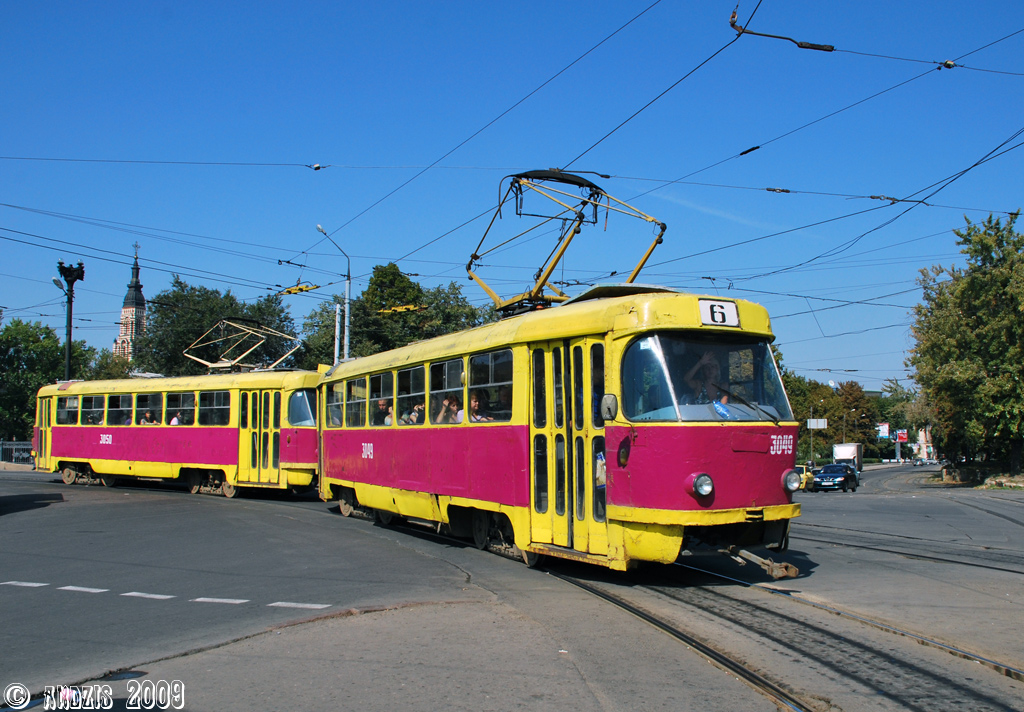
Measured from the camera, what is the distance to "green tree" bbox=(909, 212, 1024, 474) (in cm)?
3834

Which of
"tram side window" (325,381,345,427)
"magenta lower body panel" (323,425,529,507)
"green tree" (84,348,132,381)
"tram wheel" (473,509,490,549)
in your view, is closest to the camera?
"magenta lower body panel" (323,425,529,507)

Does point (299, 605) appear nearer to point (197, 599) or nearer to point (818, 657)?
point (197, 599)

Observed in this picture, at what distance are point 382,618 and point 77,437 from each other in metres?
23.2

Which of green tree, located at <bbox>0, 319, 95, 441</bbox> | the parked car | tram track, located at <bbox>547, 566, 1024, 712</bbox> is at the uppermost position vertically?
green tree, located at <bbox>0, 319, 95, 441</bbox>

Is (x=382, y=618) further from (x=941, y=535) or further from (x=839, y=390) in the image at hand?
(x=839, y=390)

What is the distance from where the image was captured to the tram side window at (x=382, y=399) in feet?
47.0

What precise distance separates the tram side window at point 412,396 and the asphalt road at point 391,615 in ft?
6.45

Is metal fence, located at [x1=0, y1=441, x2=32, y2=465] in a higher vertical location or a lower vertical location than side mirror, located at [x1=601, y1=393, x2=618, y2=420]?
lower

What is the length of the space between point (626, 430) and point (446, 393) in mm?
4309

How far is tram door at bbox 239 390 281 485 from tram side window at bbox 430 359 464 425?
9993 millimetres

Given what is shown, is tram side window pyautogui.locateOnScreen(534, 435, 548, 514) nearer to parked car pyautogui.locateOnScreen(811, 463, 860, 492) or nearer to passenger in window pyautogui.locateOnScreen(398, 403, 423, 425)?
passenger in window pyautogui.locateOnScreen(398, 403, 423, 425)

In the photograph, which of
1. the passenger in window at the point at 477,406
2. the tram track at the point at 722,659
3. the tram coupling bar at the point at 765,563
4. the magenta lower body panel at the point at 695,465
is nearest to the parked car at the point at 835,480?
the passenger in window at the point at 477,406

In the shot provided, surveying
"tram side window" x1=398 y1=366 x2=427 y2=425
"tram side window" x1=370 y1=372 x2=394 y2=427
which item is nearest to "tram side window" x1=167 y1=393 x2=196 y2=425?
"tram side window" x1=370 y1=372 x2=394 y2=427

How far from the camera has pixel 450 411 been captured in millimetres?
11938
